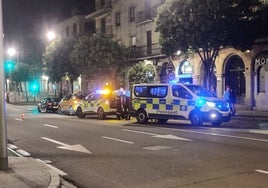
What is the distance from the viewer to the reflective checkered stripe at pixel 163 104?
20289mm

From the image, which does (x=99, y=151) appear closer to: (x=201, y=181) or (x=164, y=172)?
(x=164, y=172)

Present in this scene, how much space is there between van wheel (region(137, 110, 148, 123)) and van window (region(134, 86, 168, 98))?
33.0 inches

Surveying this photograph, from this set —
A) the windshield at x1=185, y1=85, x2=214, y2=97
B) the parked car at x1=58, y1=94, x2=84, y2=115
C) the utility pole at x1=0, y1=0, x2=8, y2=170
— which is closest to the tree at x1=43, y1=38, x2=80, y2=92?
the parked car at x1=58, y1=94, x2=84, y2=115

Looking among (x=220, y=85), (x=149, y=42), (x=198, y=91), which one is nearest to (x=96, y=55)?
(x=149, y=42)

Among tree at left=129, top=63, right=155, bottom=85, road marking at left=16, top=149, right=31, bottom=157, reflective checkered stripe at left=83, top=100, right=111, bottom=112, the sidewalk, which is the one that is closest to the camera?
the sidewalk

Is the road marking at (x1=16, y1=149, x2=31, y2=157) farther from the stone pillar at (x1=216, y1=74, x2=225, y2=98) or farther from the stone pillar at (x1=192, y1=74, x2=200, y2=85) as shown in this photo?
the stone pillar at (x1=192, y1=74, x2=200, y2=85)

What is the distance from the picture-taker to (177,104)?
811 inches

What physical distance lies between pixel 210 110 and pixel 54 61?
3032cm

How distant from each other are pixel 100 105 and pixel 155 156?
15.4m

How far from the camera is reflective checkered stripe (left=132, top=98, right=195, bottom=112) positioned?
20.3 meters

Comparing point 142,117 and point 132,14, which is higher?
point 132,14

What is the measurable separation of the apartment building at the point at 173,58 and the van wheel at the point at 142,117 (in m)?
11.5

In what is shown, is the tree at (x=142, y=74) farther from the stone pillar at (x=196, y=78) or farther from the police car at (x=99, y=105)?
the police car at (x=99, y=105)

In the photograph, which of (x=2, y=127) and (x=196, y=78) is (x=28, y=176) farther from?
(x=196, y=78)
